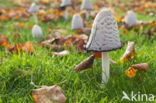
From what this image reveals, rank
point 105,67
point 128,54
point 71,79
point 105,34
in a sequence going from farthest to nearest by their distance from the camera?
point 128,54
point 71,79
point 105,67
point 105,34

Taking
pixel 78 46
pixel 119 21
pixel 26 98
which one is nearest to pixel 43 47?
pixel 78 46

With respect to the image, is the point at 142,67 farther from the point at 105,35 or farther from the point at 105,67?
the point at 105,35

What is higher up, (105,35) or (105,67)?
(105,35)

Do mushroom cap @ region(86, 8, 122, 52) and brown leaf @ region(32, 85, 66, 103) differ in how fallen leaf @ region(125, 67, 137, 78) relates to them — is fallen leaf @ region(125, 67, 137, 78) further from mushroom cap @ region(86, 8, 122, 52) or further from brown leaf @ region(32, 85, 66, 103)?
brown leaf @ region(32, 85, 66, 103)

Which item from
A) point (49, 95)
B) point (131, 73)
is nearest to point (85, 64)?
point (131, 73)

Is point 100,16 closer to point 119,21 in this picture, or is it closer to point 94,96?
point 94,96

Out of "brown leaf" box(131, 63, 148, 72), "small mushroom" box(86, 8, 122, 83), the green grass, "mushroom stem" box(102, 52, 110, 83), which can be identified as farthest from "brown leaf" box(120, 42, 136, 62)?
"small mushroom" box(86, 8, 122, 83)

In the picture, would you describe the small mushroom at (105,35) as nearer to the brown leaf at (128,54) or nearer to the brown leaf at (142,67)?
the brown leaf at (142,67)
